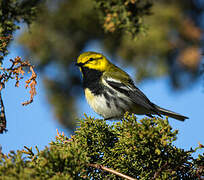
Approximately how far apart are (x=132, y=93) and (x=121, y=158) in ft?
6.80

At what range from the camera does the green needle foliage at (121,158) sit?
1575 millimetres

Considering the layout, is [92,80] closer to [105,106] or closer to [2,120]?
[105,106]

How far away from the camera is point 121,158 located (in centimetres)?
191

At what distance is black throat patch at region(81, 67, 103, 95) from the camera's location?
11.8 feet

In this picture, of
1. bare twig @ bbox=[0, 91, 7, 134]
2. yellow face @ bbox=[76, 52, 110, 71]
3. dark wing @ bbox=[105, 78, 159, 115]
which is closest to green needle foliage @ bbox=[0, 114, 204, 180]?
bare twig @ bbox=[0, 91, 7, 134]

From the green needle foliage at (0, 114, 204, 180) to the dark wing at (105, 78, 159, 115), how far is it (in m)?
1.69

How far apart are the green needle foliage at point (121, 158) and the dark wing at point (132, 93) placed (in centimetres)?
169

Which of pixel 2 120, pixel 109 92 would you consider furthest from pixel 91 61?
pixel 2 120

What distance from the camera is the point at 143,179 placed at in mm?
1871

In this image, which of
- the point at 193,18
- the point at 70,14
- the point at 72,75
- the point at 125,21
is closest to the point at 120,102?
the point at 125,21

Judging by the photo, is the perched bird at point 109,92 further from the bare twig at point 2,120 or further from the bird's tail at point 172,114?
the bare twig at point 2,120

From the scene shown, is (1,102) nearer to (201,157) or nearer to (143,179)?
(143,179)

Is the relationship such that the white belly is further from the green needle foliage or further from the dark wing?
the green needle foliage

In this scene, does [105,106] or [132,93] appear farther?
[132,93]
